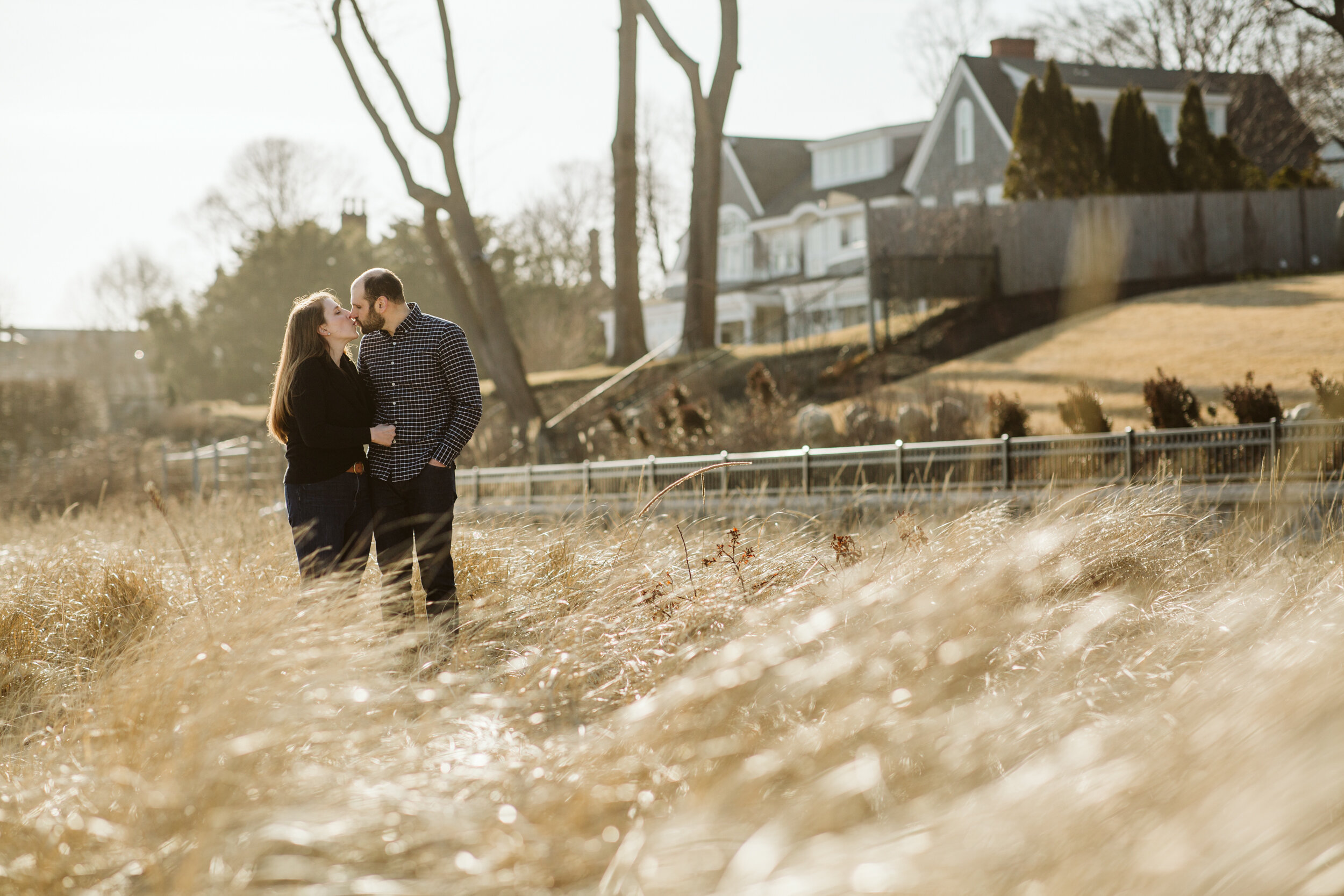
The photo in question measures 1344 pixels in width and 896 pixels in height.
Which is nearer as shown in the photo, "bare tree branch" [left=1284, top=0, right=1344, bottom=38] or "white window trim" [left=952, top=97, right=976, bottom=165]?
"bare tree branch" [left=1284, top=0, right=1344, bottom=38]

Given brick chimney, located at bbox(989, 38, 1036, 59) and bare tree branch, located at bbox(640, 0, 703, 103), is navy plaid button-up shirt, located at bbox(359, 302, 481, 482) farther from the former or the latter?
brick chimney, located at bbox(989, 38, 1036, 59)

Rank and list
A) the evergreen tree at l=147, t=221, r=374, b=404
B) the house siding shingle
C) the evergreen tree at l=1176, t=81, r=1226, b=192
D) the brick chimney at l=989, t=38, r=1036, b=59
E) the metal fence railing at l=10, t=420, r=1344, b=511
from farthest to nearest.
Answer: the evergreen tree at l=147, t=221, r=374, b=404
the brick chimney at l=989, t=38, r=1036, b=59
the house siding shingle
the evergreen tree at l=1176, t=81, r=1226, b=192
the metal fence railing at l=10, t=420, r=1344, b=511

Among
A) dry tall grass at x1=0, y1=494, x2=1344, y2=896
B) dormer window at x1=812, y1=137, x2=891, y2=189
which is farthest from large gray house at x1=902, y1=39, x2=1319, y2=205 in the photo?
dry tall grass at x1=0, y1=494, x2=1344, y2=896

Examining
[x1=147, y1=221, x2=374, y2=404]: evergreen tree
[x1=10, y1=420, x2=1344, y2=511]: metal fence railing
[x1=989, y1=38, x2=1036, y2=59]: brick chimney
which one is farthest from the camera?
[x1=147, y1=221, x2=374, y2=404]: evergreen tree

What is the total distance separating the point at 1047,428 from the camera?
41.0 feet

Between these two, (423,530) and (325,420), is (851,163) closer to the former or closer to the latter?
(423,530)

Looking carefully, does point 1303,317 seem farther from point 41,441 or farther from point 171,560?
point 41,441

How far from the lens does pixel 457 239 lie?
796 inches

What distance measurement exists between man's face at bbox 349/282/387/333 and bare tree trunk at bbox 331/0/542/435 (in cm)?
1450

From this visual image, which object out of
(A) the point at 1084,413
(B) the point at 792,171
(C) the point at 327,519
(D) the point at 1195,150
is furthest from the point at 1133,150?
(C) the point at 327,519

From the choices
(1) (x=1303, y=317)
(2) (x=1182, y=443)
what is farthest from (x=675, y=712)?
(1) (x=1303, y=317)

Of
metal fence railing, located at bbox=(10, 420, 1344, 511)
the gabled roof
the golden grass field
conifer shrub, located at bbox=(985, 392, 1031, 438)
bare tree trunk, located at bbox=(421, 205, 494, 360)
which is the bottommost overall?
metal fence railing, located at bbox=(10, 420, 1344, 511)

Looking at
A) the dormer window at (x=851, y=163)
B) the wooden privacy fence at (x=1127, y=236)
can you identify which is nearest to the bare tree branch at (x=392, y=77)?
the wooden privacy fence at (x=1127, y=236)

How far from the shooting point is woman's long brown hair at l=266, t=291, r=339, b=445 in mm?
4738
